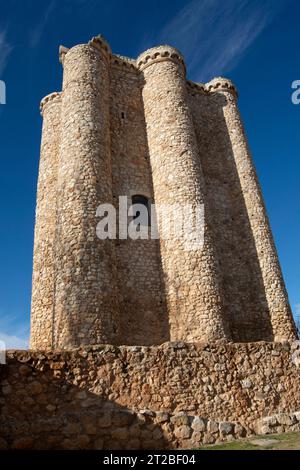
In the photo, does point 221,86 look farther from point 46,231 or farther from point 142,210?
point 46,231

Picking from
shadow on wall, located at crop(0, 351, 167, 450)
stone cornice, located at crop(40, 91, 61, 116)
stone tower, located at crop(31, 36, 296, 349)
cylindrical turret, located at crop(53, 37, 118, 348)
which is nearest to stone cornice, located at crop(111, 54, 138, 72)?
stone tower, located at crop(31, 36, 296, 349)

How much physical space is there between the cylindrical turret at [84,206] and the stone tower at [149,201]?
0.04 m

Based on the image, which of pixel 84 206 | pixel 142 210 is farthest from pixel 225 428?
pixel 142 210

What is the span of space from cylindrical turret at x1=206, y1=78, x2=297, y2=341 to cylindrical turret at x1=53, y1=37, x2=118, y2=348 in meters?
5.90

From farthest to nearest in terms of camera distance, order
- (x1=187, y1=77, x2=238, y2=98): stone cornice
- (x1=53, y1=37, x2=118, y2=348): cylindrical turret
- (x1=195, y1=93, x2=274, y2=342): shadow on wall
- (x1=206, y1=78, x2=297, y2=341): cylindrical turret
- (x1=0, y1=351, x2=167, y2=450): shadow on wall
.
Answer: (x1=187, y1=77, x2=238, y2=98): stone cornice
(x1=195, y1=93, x2=274, y2=342): shadow on wall
(x1=206, y1=78, x2=297, y2=341): cylindrical turret
(x1=53, y1=37, x2=118, y2=348): cylindrical turret
(x1=0, y1=351, x2=167, y2=450): shadow on wall

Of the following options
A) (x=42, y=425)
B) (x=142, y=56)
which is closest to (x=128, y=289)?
(x=42, y=425)

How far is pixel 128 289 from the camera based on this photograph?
1312 cm

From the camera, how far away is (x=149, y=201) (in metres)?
15.0

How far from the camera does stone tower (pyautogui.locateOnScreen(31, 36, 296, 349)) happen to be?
1195 cm

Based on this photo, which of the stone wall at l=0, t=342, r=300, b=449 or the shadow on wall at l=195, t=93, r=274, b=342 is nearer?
the stone wall at l=0, t=342, r=300, b=449

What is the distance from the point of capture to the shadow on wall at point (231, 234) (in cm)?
1428

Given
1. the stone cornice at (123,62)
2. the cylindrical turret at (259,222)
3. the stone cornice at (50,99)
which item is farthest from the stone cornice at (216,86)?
the stone cornice at (50,99)

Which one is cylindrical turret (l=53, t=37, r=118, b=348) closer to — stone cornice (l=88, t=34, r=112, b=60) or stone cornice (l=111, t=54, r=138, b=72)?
stone cornice (l=88, t=34, r=112, b=60)

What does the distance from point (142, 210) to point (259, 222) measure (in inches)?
189
